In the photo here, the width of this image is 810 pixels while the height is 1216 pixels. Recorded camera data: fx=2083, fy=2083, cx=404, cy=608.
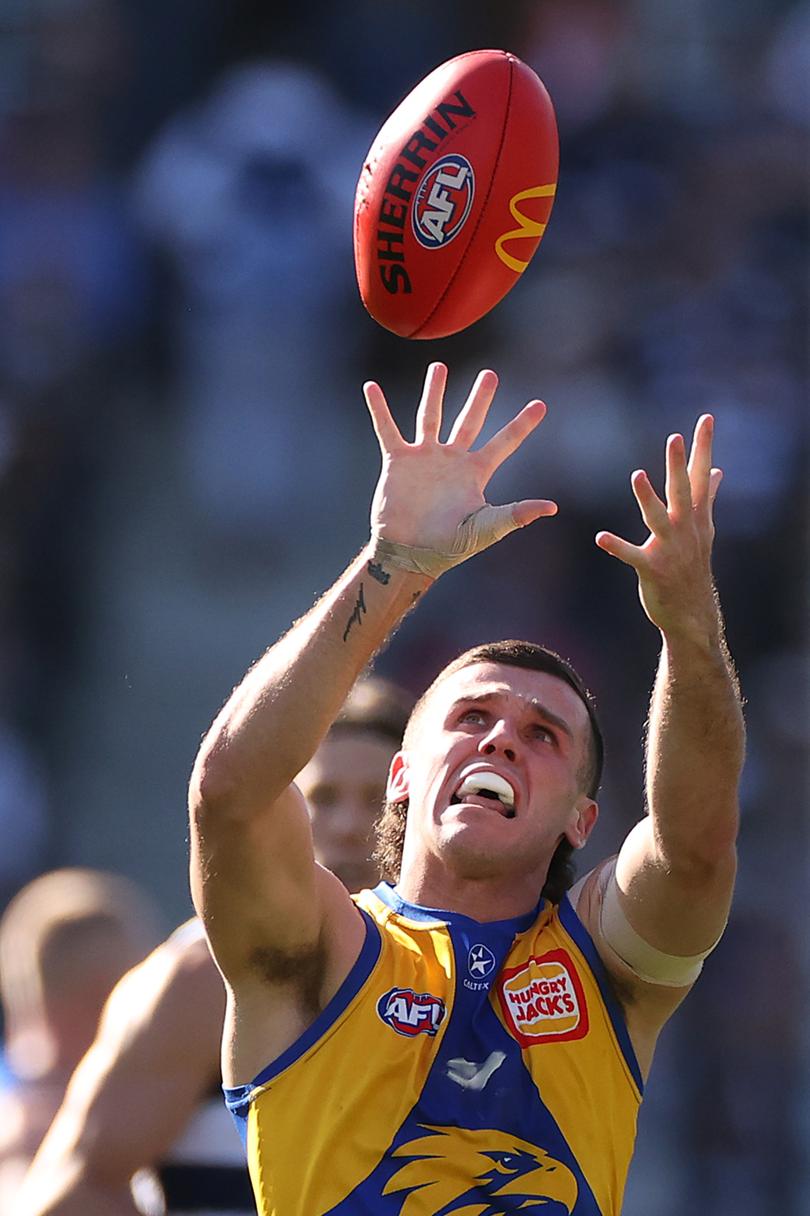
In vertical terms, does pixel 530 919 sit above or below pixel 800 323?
below

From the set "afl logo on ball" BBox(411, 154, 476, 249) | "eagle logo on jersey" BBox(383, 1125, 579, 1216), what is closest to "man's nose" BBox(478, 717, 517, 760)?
"eagle logo on jersey" BBox(383, 1125, 579, 1216)

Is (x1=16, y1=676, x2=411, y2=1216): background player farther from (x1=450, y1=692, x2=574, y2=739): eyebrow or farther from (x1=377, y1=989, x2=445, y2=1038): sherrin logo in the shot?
(x1=450, y1=692, x2=574, y2=739): eyebrow

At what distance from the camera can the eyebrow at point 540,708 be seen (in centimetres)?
381

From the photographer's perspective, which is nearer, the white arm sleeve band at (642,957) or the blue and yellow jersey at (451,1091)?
the blue and yellow jersey at (451,1091)

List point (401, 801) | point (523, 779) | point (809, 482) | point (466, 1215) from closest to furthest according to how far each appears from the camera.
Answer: point (466, 1215)
point (523, 779)
point (401, 801)
point (809, 482)

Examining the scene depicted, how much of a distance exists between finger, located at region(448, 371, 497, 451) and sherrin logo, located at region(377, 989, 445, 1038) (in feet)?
3.05

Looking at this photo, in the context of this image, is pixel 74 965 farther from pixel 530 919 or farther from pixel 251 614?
pixel 251 614

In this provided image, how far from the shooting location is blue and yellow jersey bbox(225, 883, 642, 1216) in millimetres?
3340

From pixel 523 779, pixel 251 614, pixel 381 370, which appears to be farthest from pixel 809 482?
pixel 523 779

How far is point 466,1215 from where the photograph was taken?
3.31 m

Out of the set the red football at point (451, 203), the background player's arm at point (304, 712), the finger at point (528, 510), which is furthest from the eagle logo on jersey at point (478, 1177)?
the red football at point (451, 203)

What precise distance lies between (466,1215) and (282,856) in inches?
25.2

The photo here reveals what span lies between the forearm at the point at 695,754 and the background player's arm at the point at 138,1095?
1.08 meters

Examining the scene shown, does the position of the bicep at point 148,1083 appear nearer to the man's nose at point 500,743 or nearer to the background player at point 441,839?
the background player at point 441,839
